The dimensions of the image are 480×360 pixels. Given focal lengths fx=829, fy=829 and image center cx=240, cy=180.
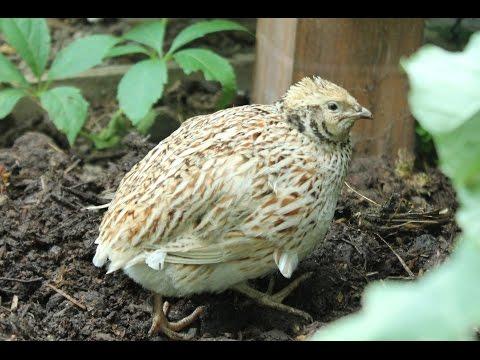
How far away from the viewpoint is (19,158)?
15.6 feet

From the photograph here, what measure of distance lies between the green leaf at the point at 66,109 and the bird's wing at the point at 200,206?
127 centimetres

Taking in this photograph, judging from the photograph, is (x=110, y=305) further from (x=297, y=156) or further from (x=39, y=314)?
(x=297, y=156)

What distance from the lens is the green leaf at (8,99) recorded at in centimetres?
465

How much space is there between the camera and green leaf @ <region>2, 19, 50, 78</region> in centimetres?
491

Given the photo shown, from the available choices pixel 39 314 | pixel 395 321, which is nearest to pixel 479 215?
pixel 395 321

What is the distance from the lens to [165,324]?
3654 millimetres

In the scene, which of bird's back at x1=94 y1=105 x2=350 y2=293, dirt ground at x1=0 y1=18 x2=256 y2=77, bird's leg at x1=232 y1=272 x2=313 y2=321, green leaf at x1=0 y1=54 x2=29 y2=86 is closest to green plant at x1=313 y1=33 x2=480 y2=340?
bird's back at x1=94 y1=105 x2=350 y2=293

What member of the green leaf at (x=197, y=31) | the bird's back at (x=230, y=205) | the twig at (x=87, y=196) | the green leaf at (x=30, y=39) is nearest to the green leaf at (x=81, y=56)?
the green leaf at (x=30, y=39)

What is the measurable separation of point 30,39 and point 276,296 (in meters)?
2.30

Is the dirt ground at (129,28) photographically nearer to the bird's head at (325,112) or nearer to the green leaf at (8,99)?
the green leaf at (8,99)

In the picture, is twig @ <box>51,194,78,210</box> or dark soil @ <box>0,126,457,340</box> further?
twig @ <box>51,194,78,210</box>

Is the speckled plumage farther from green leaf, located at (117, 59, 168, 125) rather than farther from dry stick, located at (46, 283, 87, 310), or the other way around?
green leaf, located at (117, 59, 168, 125)

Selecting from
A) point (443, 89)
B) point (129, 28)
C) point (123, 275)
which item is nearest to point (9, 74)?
point (129, 28)

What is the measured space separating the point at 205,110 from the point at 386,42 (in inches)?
51.9
